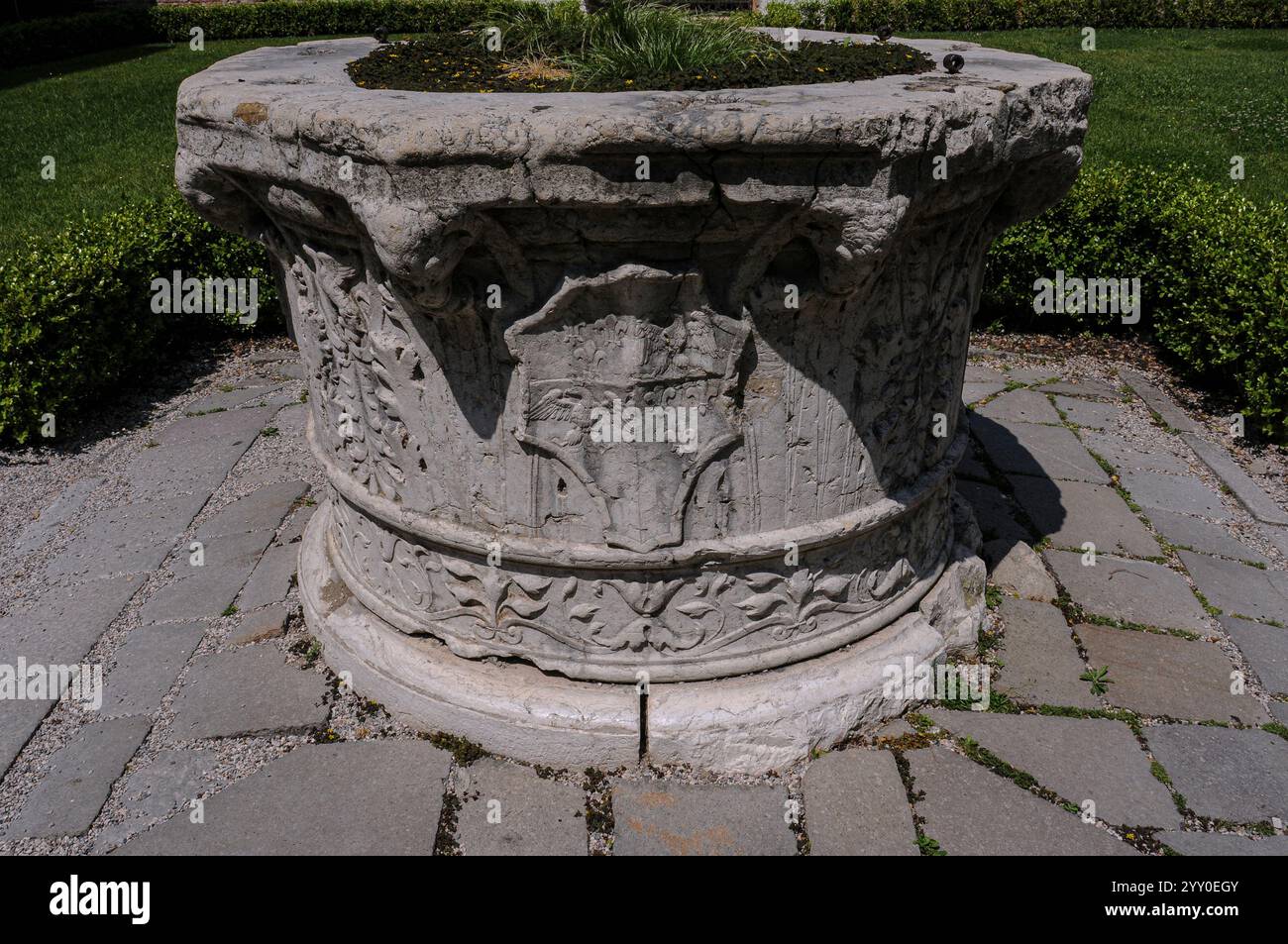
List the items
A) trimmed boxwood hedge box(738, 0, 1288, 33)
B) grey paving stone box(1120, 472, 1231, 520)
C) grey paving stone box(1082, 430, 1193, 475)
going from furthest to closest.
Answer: trimmed boxwood hedge box(738, 0, 1288, 33) → grey paving stone box(1082, 430, 1193, 475) → grey paving stone box(1120, 472, 1231, 520)

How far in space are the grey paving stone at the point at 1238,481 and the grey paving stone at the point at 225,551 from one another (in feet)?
14.1

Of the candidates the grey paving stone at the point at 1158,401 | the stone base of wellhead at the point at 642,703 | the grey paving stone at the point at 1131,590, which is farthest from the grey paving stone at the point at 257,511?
the grey paving stone at the point at 1158,401

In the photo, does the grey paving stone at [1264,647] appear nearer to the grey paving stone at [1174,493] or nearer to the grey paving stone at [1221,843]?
the grey paving stone at [1221,843]

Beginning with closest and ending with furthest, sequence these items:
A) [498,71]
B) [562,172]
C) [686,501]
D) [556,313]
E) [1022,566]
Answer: [562,172] < [556,313] < [686,501] < [498,71] < [1022,566]

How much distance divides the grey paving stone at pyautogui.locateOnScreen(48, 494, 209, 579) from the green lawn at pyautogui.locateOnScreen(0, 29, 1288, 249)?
4.00 meters

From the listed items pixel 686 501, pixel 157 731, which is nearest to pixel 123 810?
pixel 157 731

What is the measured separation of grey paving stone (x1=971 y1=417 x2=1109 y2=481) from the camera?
4418 mm

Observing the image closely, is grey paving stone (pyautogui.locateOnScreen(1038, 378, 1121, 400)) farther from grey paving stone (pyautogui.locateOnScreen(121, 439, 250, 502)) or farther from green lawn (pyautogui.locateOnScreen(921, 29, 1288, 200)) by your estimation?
grey paving stone (pyautogui.locateOnScreen(121, 439, 250, 502))

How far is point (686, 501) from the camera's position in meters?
2.56

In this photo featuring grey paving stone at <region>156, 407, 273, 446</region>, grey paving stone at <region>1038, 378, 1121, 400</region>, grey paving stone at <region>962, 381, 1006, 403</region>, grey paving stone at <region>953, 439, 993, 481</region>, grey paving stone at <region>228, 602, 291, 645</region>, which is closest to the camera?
grey paving stone at <region>228, 602, 291, 645</region>

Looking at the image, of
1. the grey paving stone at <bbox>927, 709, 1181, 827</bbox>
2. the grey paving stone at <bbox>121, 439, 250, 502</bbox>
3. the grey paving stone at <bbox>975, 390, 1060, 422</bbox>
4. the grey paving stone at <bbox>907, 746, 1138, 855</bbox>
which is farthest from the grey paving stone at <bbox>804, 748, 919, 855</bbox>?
the grey paving stone at <bbox>121, 439, 250, 502</bbox>

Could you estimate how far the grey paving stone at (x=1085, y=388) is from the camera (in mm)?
5277
